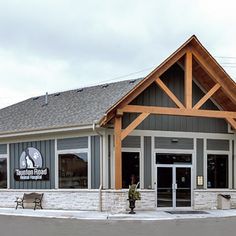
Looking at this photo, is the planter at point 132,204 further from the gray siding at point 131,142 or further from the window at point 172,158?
the window at point 172,158

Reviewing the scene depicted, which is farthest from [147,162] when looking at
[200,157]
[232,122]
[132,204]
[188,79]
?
[232,122]

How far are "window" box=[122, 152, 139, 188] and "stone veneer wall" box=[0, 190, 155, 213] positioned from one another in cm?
88

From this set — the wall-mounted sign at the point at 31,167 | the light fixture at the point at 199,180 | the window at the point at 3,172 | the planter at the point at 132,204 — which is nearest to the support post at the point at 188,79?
the light fixture at the point at 199,180

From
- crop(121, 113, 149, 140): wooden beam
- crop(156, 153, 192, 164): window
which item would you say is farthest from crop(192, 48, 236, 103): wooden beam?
crop(121, 113, 149, 140): wooden beam

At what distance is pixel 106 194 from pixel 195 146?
16.7 ft

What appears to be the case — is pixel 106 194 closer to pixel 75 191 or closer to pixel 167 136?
pixel 75 191

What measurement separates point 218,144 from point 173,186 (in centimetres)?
319

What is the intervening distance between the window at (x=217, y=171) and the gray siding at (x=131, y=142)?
3.70m

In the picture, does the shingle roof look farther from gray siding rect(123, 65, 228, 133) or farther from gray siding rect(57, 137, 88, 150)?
gray siding rect(123, 65, 228, 133)

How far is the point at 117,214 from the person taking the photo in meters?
18.5

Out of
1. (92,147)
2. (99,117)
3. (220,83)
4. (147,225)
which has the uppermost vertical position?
(220,83)

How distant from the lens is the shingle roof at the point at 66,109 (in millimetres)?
21597

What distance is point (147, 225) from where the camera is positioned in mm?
15508

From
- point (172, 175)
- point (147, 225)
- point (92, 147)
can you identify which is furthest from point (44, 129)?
point (147, 225)
